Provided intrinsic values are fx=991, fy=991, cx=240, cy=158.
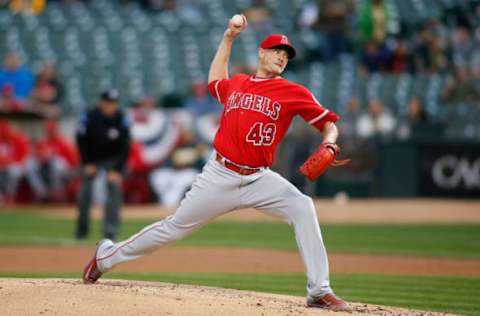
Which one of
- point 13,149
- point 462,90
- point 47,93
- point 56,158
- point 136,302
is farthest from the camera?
point 47,93

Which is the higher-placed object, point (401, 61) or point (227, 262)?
point (401, 61)

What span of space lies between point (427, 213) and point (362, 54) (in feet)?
14.5

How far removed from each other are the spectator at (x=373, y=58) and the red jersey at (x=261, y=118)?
13165mm

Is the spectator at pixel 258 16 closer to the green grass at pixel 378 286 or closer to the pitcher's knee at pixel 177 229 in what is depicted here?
the green grass at pixel 378 286

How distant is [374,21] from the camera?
19922 mm

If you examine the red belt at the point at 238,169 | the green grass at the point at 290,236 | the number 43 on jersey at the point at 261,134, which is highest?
the number 43 on jersey at the point at 261,134

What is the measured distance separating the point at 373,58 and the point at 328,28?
1420mm

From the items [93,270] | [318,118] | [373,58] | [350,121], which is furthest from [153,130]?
[318,118]

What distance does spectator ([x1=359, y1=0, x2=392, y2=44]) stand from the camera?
19859 millimetres

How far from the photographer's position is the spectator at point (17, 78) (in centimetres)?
1902

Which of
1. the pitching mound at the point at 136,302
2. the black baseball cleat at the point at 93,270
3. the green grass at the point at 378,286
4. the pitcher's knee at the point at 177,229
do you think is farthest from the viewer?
the green grass at the point at 378,286

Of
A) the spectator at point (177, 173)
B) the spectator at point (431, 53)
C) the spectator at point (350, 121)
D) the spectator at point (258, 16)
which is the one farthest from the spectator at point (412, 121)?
the spectator at point (258, 16)

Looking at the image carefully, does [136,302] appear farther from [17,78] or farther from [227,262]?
[17,78]

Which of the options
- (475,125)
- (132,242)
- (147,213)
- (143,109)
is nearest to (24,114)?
(143,109)
